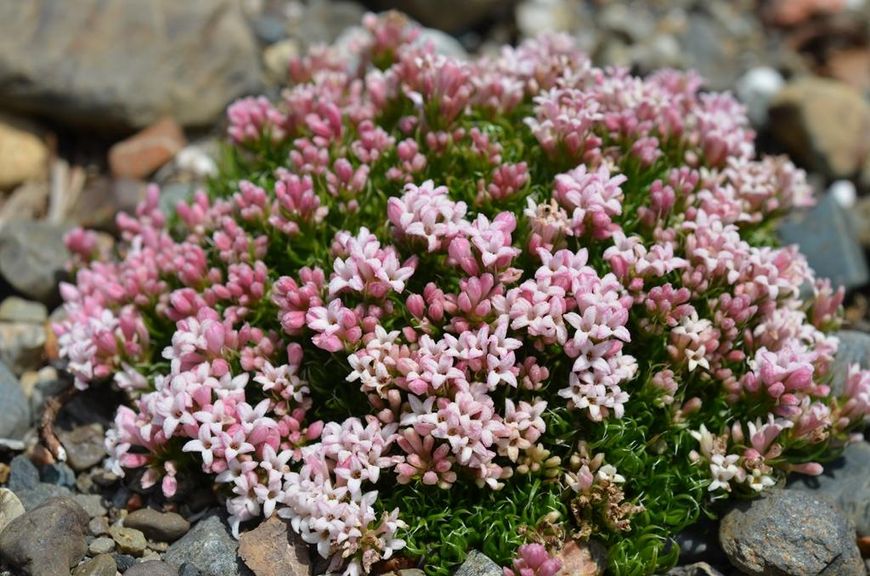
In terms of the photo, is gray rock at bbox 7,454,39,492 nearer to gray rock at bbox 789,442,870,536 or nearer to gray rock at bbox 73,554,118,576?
gray rock at bbox 73,554,118,576

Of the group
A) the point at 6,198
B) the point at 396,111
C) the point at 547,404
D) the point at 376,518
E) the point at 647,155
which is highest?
the point at 647,155

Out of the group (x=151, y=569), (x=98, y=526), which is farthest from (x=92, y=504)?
(x=151, y=569)

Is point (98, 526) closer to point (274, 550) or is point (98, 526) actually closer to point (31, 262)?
point (274, 550)

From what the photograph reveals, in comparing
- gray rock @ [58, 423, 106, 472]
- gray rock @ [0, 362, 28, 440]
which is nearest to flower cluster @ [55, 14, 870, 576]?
gray rock @ [58, 423, 106, 472]

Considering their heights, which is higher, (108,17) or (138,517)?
(108,17)

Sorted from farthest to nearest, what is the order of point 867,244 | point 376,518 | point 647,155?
1. point 867,244
2. point 647,155
3. point 376,518

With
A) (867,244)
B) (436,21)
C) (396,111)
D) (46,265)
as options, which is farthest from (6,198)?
(867,244)

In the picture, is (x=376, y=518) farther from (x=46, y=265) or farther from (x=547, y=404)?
(x=46, y=265)
